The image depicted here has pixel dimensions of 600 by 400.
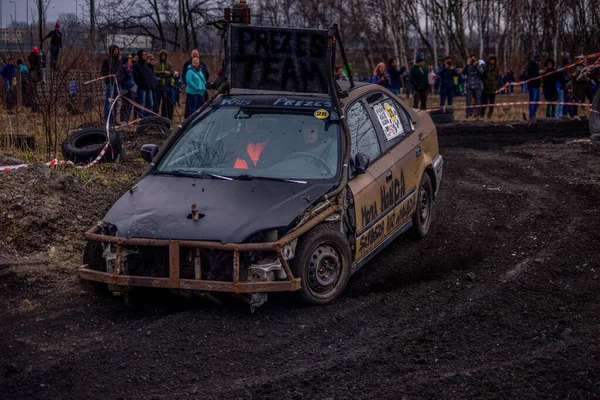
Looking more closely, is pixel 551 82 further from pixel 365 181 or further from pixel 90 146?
pixel 365 181

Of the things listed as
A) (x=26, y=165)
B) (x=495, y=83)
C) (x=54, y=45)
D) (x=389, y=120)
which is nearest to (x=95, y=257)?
(x=389, y=120)

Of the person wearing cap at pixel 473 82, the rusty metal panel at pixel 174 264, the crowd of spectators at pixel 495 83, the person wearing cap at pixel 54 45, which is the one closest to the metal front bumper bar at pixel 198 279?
the rusty metal panel at pixel 174 264

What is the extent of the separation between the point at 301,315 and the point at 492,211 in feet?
15.4

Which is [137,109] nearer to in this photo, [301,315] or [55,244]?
[55,244]

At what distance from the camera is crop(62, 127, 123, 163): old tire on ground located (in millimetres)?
11672

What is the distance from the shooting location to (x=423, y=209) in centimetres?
897

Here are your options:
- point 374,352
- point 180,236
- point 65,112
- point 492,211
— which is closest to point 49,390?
point 180,236

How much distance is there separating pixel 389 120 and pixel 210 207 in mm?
2675

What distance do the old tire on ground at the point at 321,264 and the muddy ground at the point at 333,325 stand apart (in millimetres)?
124

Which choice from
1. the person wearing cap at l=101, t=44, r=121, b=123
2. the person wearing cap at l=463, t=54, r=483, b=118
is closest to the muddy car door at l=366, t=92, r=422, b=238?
the person wearing cap at l=101, t=44, r=121, b=123

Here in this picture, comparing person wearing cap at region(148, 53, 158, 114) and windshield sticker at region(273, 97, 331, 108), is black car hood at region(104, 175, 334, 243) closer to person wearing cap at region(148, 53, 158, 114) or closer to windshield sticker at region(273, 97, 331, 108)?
windshield sticker at region(273, 97, 331, 108)

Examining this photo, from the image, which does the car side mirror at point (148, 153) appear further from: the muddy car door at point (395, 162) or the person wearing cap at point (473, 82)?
the person wearing cap at point (473, 82)

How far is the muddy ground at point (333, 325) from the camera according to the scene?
16.6 feet

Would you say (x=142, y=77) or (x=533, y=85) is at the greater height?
(x=142, y=77)
